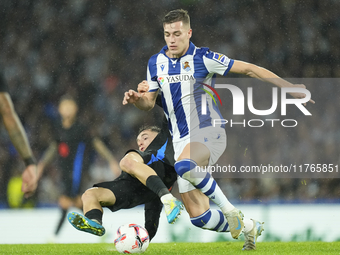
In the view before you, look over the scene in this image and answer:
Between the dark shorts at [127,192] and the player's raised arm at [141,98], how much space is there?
1.94ft

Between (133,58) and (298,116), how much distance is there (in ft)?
11.3

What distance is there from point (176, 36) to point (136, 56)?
5.67 m

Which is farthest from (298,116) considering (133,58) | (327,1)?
(133,58)

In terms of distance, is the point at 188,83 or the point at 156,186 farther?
the point at 188,83

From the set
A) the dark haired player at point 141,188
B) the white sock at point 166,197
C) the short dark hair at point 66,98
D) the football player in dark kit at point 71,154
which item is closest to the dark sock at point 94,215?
the dark haired player at point 141,188

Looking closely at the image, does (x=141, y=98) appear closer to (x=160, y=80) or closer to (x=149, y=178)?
(x=160, y=80)

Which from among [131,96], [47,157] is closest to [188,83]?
[131,96]

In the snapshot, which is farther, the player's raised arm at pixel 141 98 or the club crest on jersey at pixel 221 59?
the club crest on jersey at pixel 221 59

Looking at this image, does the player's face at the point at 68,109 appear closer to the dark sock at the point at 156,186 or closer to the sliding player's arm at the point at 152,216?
the sliding player's arm at the point at 152,216

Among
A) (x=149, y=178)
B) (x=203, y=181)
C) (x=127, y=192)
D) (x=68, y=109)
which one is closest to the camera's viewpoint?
(x=203, y=181)

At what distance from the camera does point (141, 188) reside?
3.83 meters

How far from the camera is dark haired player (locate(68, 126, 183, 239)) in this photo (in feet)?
10.7

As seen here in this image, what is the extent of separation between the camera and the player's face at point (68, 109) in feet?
26.6

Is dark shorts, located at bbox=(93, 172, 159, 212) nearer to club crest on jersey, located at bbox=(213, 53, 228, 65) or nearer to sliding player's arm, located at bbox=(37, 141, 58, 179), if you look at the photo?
club crest on jersey, located at bbox=(213, 53, 228, 65)
